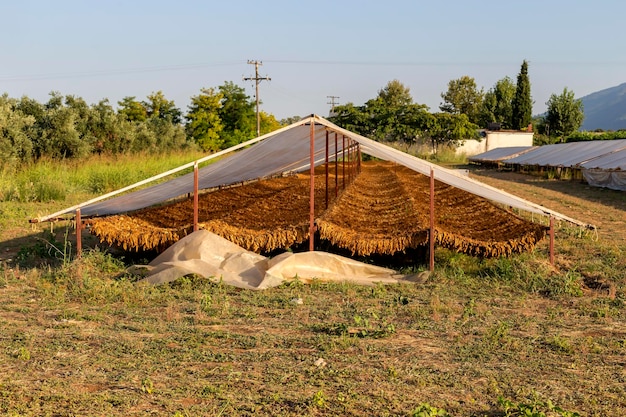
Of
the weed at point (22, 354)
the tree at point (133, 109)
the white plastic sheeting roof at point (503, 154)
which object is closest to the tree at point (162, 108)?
the tree at point (133, 109)

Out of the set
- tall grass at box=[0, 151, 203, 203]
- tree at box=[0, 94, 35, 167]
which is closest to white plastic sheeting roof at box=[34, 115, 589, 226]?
tall grass at box=[0, 151, 203, 203]

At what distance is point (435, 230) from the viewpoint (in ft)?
21.4

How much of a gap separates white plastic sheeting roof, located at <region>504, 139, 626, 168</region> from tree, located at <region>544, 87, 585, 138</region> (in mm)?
22859

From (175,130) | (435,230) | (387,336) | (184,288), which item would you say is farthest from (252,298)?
(175,130)

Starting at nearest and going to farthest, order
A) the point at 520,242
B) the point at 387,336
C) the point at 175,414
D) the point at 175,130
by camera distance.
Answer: the point at 175,414 < the point at 387,336 < the point at 520,242 < the point at 175,130

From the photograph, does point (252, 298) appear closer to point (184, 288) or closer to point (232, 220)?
point (184, 288)

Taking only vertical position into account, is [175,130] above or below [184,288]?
above

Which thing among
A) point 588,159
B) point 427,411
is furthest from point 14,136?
point 588,159

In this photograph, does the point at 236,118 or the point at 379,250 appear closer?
the point at 379,250

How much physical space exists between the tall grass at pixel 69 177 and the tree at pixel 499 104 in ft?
129

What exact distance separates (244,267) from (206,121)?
3142cm

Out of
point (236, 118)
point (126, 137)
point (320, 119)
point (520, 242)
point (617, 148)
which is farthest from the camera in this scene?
point (236, 118)

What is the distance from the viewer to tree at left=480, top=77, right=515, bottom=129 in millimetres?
53344

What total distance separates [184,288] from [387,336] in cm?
207
